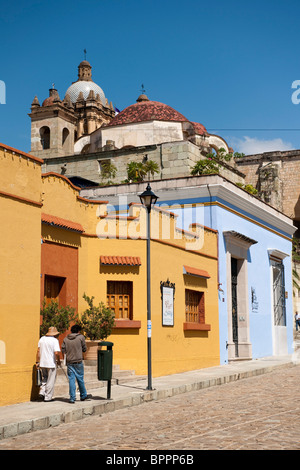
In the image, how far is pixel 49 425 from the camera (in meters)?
9.80

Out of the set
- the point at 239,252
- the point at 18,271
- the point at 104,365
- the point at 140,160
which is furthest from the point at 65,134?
the point at 104,365

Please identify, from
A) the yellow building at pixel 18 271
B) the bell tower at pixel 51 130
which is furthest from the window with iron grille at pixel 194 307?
the bell tower at pixel 51 130

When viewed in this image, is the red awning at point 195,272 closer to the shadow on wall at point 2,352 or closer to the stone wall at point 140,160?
the shadow on wall at point 2,352

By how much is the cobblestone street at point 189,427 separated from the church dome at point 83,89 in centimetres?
6251

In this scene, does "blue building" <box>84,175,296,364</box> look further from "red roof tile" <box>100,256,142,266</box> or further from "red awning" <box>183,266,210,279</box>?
"red roof tile" <box>100,256,142,266</box>

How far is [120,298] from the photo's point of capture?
16.7 metres

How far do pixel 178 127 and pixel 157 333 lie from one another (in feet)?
70.8

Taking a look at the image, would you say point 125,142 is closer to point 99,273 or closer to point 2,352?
point 99,273

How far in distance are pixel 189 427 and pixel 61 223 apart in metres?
6.88

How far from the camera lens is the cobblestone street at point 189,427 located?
7.70 metres

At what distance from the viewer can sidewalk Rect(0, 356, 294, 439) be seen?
951cm

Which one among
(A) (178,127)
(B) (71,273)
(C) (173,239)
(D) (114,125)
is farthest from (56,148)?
(B) (71,273)

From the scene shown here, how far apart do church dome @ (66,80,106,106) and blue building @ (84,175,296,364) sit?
47.9 metres

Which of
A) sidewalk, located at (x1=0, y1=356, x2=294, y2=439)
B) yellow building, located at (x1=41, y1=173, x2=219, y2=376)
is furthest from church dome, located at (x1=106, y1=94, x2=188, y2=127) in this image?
sidewalk, located at (x1=0, y1=356, x2=294, y2=439)
